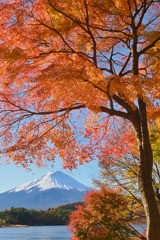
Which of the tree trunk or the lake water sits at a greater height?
the tree trunk

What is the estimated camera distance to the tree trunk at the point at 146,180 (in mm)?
5984

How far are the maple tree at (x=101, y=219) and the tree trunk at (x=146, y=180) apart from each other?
3191mm

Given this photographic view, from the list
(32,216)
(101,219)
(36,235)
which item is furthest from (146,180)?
(36,235)

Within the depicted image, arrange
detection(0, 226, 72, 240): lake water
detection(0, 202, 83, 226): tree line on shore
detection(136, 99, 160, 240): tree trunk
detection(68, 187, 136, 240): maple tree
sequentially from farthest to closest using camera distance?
detection(0, 202, 83, 226): tree line on shore, detection(0, 226, 72, 240): lake water, detection(68, 187, 136, 240): maple tree, detection(136, 99, 160, 240): tree trunk

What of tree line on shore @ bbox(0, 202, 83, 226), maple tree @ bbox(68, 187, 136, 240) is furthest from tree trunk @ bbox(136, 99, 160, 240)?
tree line on shore @ bbox(0, 202, 83, 226)

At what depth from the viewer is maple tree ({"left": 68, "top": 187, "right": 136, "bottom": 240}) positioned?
899 centimetres

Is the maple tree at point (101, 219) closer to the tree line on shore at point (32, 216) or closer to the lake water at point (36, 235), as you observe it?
the lake water at point (36, 235)

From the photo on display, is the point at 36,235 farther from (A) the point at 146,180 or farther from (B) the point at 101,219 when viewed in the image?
(A) the point at 146,180

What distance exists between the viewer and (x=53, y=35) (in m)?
6.75

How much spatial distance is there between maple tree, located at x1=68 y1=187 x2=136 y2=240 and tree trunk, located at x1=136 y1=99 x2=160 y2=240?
10.5 feet

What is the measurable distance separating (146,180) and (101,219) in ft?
11.5

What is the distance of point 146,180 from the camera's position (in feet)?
20.6

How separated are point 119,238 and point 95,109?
15.8 ft

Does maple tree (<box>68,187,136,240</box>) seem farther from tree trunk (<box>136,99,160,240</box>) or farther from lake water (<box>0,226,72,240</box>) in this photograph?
lake water (<box>0,226,72,240</box>)
